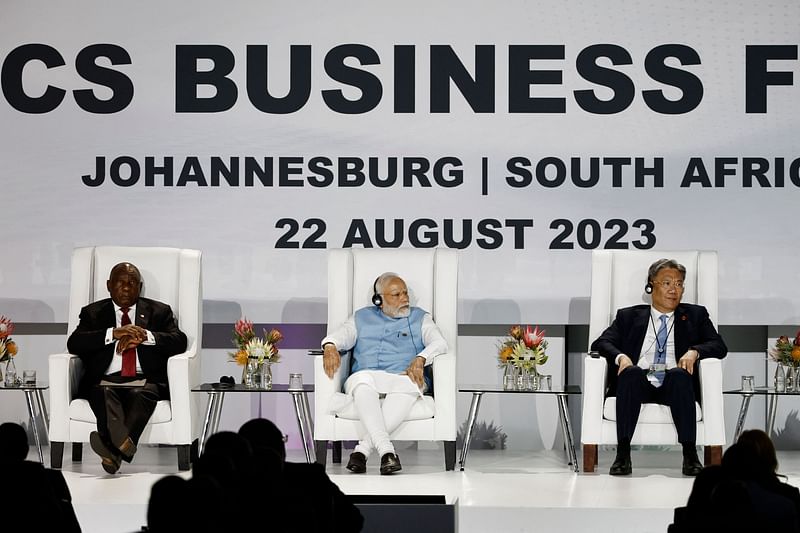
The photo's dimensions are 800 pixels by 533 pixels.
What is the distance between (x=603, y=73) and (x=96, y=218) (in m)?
3.08

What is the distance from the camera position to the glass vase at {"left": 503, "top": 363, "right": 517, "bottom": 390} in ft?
20.3

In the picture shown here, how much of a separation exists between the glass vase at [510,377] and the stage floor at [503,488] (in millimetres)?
424

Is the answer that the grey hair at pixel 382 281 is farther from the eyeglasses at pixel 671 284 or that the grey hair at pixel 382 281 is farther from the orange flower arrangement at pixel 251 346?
the eyeglasses at pixel 671 284

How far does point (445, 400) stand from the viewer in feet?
19.2

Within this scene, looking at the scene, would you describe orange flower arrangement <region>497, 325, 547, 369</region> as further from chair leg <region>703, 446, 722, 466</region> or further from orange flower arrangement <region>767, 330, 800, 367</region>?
orange flower arrangement <region>767, 330, 800, 367</region>

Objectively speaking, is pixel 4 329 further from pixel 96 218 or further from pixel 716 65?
pixel 716 65

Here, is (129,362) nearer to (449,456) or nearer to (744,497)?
(449,456)

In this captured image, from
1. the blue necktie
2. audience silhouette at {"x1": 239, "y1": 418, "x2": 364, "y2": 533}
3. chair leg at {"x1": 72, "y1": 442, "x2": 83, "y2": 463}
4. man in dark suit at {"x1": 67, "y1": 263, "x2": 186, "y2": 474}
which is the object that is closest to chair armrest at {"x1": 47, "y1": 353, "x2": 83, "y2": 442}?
man in dark suit at {"x1": 67, "y1": 263, "x2": 186, "y2": 474}

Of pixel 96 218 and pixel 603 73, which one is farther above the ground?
pixel 603 73

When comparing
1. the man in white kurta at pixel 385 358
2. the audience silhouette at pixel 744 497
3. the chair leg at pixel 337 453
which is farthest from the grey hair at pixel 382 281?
the audience silhouette at pixel 744 497

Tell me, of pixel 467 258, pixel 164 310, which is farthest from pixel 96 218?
pixel 467 258

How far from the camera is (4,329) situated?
6445mm

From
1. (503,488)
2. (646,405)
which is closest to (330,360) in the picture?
(503,488)

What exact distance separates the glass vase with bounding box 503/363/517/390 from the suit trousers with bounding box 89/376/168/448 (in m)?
1.79
